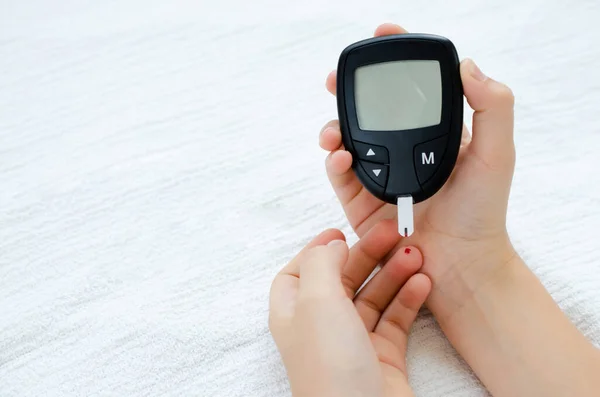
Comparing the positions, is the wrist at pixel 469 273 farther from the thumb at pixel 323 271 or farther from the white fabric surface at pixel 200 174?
the thumb at pixel 323 271

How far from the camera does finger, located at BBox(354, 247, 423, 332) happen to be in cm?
74

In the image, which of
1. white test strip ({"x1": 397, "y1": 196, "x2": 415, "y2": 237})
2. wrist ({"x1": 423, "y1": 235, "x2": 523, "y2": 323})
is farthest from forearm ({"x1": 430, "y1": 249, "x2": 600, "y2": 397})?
white test strip ({"x1": 397, "y1": 196, "x2": 415, "y2": 237})

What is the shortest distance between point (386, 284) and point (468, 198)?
13cm

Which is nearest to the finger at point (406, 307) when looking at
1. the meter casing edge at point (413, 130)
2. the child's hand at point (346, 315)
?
the child's hand at point (346, 315)

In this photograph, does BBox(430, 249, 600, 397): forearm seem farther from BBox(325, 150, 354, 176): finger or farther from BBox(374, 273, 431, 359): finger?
BBox(325, 150, 354, 176): finger

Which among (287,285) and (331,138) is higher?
(331,138)

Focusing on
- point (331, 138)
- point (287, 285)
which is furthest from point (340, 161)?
point (287, 285)

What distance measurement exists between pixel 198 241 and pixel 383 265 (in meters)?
0.23

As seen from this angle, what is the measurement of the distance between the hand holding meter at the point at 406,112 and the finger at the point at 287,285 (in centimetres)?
10

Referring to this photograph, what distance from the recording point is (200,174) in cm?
86

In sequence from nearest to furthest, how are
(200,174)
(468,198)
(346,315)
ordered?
(346,315) < (468,198) < (200,174)

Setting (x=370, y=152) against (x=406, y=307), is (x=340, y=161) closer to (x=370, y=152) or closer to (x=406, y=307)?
(x=370, y=152)

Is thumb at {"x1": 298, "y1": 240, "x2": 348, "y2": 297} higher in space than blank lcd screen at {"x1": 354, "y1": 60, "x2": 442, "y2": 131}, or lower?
lower

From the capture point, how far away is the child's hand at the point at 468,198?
2.21 ft
